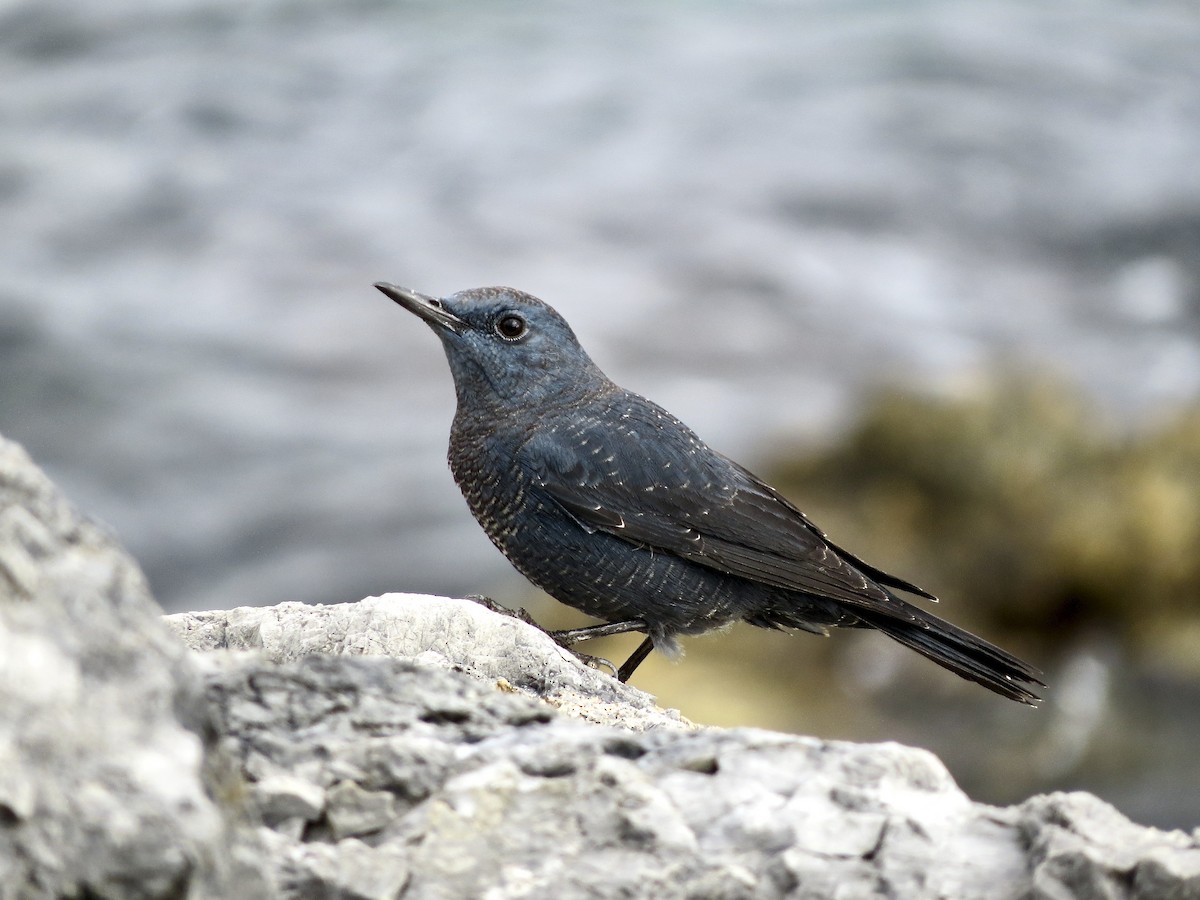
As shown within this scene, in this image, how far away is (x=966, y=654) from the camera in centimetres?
529

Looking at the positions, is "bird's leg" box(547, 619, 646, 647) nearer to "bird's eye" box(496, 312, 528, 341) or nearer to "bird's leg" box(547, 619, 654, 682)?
"bird's leg" box(547, 619, 654, 682)

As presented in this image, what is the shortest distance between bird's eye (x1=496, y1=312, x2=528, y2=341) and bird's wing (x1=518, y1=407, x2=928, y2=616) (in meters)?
0.42

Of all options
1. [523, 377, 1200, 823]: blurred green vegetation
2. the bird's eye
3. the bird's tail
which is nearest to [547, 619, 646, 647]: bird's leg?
the bird's tail

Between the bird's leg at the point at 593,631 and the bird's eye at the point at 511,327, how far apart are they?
3.89ft

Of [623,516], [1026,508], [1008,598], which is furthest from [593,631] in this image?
[1026,508]

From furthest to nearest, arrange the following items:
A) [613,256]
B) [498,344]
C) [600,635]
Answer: [613,256]
[498,344]
[600,635]

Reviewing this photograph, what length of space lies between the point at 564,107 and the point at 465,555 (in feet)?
27.8

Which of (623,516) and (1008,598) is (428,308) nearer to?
(623,516)

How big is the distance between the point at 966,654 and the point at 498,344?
2.14m

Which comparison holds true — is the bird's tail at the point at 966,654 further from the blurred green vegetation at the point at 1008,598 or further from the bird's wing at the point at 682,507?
the blurred green vegetation at the point at 1008,598

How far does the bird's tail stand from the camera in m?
5.14

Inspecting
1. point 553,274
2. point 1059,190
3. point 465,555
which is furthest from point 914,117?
point 465,555

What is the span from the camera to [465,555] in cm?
1382

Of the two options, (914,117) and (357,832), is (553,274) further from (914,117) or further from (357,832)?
(357,832)
